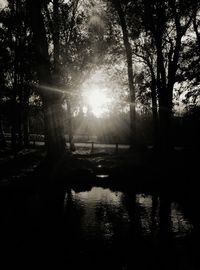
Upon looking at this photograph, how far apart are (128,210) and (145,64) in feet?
79.4

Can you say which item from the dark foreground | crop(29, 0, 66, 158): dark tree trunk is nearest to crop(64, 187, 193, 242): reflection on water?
the dark foreground

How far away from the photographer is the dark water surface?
7.60m

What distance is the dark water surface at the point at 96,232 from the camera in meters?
7.60

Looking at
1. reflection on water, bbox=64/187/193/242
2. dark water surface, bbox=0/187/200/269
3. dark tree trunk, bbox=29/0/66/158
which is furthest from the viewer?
dark tree trunk, bbox=29/0/66/158

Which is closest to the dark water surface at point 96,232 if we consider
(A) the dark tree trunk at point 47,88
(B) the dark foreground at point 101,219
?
(B) the dark foreground at point 101,219

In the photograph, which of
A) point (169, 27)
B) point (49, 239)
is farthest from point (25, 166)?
point (169, 27)

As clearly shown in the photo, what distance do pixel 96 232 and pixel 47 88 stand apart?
12308 mm

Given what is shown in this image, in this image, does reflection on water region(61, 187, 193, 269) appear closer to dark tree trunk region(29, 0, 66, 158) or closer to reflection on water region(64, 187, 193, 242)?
reflection on water region(64, 187, 193, 242)

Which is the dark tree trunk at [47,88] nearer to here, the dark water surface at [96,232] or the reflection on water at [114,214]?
the reflection on water at [114,214]

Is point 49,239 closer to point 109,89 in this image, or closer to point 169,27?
point 169,27

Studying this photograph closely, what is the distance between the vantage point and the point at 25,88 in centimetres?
3130

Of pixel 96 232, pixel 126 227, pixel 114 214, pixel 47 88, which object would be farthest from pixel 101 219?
pixel 47 88

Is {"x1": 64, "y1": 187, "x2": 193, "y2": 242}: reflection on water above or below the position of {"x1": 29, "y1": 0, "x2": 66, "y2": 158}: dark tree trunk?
below

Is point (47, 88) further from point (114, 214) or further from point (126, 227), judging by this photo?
point (126, 227)
